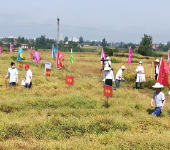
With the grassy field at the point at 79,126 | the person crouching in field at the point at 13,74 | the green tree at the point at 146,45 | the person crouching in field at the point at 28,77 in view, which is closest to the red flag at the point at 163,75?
the grassy field at the point at 79,126

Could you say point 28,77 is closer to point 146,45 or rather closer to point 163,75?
point 163,75

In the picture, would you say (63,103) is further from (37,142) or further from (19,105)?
(37,142)

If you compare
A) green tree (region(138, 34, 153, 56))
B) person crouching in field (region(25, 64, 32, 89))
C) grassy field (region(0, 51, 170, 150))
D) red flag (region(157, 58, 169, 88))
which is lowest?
grassy field (region(0, 51, 170, 150))

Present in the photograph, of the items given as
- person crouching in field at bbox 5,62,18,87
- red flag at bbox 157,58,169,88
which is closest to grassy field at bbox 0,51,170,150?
red flag at bbox 157,58,169,88

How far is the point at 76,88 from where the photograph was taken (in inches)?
440

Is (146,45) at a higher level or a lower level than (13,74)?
higher

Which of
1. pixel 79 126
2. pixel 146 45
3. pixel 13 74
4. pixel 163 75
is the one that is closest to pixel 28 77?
pixel 13 74

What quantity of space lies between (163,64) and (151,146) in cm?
436

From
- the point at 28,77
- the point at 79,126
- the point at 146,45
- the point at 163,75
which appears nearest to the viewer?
the point at 79,126

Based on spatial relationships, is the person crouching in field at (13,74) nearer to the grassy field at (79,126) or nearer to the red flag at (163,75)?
the grassy field at (79,126)

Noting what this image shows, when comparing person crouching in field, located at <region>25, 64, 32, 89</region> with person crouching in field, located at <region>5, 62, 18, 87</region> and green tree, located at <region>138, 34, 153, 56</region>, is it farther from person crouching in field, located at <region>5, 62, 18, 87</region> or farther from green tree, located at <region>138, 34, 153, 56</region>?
green tree, located at <region>138, 34, 153, 56</region>

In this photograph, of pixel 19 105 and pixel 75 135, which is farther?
pixel 19 105

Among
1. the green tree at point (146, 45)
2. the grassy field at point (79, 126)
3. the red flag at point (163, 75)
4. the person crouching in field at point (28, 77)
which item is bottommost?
the grassy field at point (79, 126)

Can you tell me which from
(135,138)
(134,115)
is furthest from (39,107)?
(135,138)
